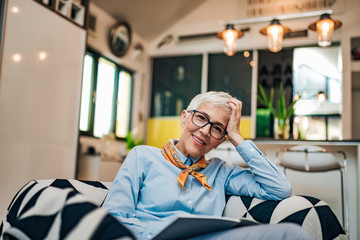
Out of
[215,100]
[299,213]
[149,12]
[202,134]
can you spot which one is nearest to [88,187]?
[202,134]

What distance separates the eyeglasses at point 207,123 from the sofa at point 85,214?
283 mm

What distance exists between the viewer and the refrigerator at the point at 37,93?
2.89 meters

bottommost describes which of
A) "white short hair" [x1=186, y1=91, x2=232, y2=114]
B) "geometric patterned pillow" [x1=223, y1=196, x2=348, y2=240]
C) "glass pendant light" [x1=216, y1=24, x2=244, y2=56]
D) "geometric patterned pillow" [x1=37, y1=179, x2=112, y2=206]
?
"geometric patterned pillow" [x1=223, y1=196, x2=348, y2=240]

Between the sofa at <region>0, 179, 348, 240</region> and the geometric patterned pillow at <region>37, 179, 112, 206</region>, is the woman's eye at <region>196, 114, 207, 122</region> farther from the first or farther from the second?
the geometric patterned pillow at <region>37, 179, 112, 206</region>

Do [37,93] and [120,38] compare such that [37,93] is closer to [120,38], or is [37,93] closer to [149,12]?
[120,38]

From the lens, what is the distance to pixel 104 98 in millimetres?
5184

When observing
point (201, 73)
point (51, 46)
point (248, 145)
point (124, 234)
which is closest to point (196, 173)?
point (248, 145)

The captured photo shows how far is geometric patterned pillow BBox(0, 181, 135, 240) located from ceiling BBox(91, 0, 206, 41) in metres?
4.24

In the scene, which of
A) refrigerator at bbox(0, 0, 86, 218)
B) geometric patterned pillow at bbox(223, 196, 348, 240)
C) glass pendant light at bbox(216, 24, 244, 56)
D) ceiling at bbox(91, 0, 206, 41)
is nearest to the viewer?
geometric patterned pillow at bbox(223, 196, 348, 240)

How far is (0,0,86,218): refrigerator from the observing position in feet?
9.47

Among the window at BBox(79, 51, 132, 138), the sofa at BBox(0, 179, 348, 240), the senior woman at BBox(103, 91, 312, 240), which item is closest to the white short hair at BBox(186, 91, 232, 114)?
the senior woman at BBox(103, 91, 312, 240)

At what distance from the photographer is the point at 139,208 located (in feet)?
4.69

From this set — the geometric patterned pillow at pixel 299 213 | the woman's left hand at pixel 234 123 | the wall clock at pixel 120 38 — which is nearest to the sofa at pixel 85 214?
the geometric patterned pillow at pixel 299 213

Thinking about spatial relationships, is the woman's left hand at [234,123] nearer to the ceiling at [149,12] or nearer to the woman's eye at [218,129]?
the woman's eye at [218,129]
